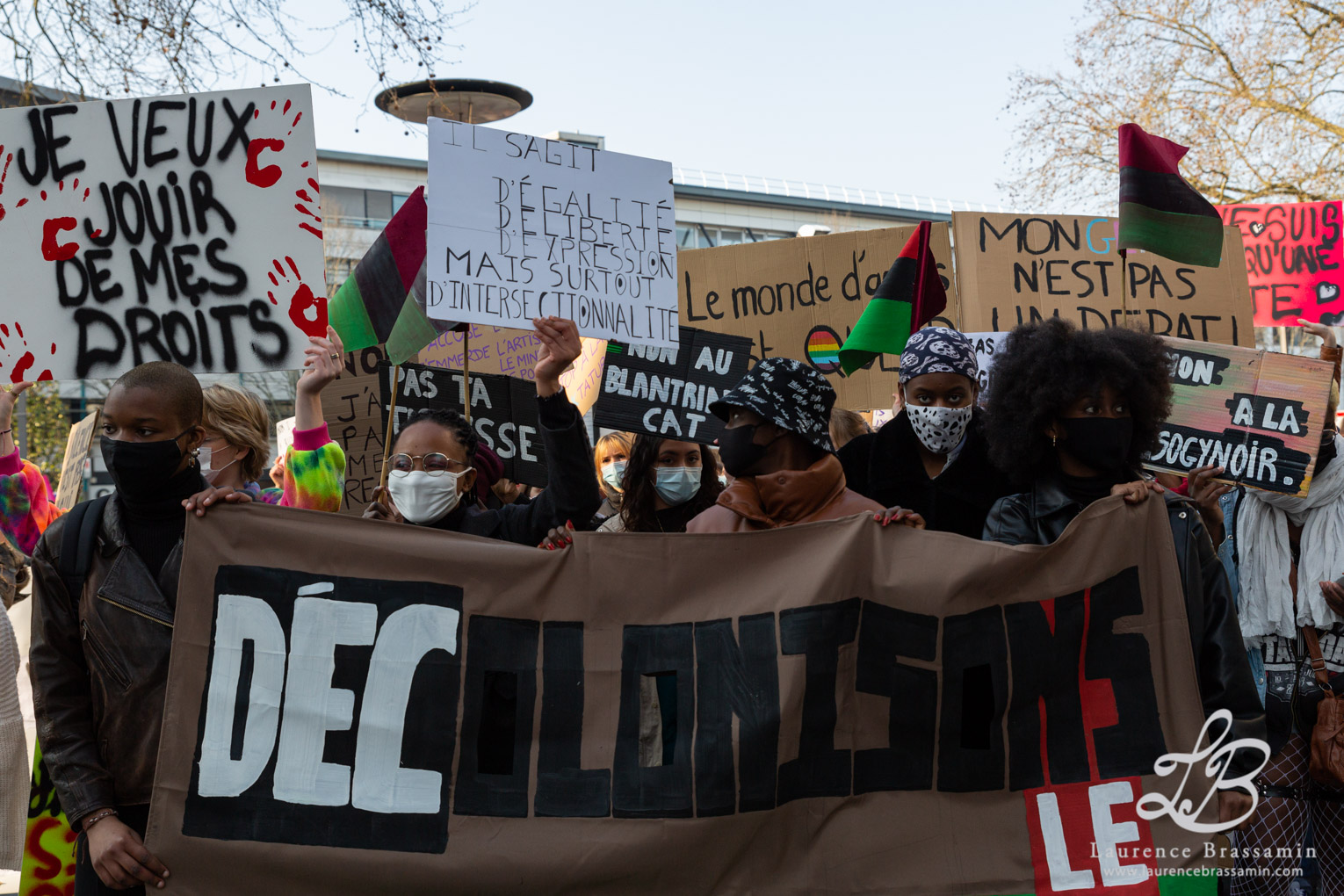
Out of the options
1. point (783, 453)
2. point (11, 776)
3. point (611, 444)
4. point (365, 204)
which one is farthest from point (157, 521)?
point (365, 204)

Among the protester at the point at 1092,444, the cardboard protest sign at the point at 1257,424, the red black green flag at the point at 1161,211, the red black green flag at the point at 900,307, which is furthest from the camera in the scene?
the red black green flag at the point at 900,307

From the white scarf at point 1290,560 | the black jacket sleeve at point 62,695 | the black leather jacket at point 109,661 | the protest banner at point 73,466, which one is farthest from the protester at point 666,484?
the protest banner at point 73,466

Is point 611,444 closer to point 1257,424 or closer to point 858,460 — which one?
point 858,460

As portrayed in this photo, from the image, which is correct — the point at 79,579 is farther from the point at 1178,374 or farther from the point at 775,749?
the point at 1178,374

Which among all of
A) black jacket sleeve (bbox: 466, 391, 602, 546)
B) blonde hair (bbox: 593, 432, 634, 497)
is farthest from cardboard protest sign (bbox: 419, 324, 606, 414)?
black jacket sleeve (bbox: 466, 391, 602, 546)

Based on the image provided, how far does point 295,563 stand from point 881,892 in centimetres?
157

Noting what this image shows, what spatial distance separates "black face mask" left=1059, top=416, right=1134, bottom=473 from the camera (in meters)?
3.10

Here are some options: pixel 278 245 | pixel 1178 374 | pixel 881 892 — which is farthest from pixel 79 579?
pixel 1178 374

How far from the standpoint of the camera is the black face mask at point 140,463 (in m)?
2.79

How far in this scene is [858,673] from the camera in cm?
286

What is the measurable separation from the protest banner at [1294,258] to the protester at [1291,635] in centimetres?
262

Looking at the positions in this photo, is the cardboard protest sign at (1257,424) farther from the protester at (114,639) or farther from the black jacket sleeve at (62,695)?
the black jacket sleeve at (62,695)

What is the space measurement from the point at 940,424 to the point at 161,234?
8.57 feet

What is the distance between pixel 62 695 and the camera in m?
2.73
